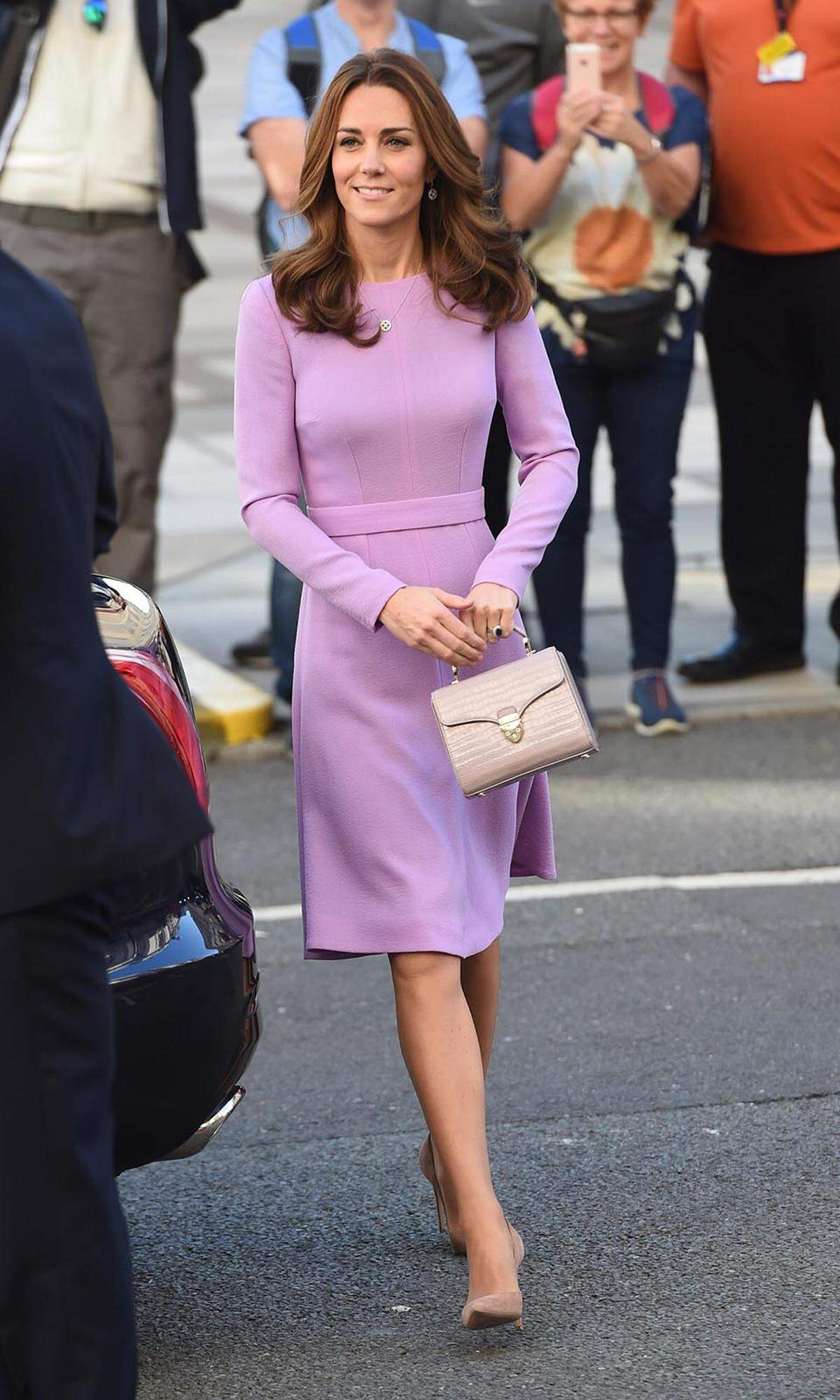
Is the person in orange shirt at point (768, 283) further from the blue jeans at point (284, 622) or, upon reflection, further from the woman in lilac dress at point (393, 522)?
the woman in lilac dress at point (393, 522)

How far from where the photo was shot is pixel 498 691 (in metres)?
3.47

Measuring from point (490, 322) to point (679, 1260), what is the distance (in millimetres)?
1552

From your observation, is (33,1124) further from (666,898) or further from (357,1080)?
(666,898)

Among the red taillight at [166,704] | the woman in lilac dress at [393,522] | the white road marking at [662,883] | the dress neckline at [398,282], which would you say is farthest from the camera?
the white road marking at [662,883]

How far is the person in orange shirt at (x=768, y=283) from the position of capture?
6.82 meters

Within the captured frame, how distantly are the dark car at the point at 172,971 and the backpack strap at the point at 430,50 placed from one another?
335 centimetres

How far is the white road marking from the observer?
5.57 metres

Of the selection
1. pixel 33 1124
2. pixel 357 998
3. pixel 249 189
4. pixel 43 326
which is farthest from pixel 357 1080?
pixel 249 189

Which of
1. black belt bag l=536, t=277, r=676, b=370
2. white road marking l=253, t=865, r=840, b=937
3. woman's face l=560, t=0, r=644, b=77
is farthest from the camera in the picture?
black belt bag l=536, t=277, r=676, b=370

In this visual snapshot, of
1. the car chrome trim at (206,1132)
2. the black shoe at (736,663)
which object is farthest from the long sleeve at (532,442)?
the black shoe at (736,663)

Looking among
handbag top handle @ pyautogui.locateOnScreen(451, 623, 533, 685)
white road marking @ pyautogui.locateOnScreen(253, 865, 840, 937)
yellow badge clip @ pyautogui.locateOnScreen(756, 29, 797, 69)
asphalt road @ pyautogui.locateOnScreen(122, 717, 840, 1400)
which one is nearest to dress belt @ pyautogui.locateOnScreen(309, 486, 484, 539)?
handbag top handle @ pyautogui.locateOnScreen(451, 623, 533, 685)

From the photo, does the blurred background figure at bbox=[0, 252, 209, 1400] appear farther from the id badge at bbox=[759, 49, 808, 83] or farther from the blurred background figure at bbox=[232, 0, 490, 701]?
the id badge at bbox=[759, 49, 808, 83]

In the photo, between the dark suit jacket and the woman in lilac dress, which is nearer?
the dark suit jacket

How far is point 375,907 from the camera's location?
11.7ft
